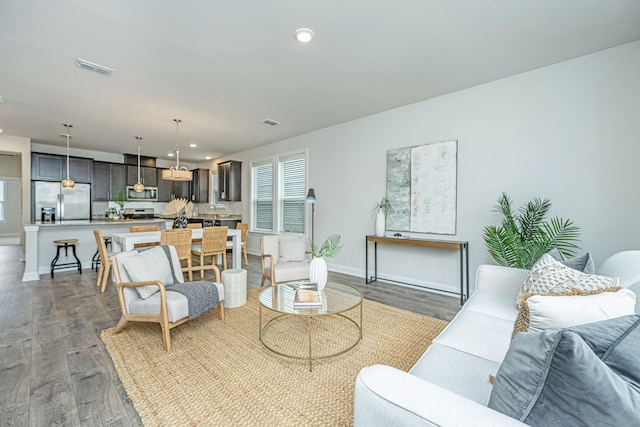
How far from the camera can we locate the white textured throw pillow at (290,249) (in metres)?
4.04

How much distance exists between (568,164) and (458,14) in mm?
2012

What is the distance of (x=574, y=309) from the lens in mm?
1059

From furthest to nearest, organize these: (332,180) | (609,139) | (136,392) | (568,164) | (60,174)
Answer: (60,174) → (332,180) → (568,164) → (609,139) → (136,392)

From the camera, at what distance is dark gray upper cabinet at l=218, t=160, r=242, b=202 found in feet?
24.0

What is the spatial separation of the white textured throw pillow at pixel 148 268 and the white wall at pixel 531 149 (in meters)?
2.94

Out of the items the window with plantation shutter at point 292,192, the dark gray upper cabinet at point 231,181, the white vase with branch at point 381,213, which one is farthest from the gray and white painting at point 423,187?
the dark gray upper cabinet at point 231,181

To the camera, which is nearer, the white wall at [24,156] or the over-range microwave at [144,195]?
the white wall at [24,156]

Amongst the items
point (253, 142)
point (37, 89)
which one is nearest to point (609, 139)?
point (253, 142)

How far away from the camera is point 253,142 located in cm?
647

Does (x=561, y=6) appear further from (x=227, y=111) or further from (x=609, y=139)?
(x=227, y=111)

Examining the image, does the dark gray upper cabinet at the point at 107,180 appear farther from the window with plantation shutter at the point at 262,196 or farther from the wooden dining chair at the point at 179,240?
Answer: the wooden dining chair at the point at 179,240

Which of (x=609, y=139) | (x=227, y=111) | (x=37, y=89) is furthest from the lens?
(x=227, y=111)

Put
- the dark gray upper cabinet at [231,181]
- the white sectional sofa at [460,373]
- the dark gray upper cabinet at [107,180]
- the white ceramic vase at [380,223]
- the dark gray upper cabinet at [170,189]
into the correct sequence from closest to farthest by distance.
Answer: the white sectional sofa at [460,373], the white ceramic vase at [380,223], the dark gray upper cabinet at [107,180], the dark gray upper cabinet at [231,181], the dark gray upper cabinet at [170,189]

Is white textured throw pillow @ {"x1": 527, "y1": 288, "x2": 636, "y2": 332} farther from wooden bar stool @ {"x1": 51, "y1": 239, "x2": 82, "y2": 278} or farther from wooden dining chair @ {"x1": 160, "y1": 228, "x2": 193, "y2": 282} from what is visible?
wooden bar stool @ {"x1": 51, "y1": 239, "x2": 82, "y2": 278}
